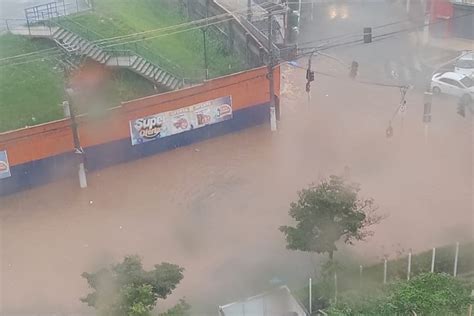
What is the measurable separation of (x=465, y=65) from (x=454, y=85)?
5.93 ft

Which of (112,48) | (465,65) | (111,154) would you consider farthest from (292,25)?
(111,154)

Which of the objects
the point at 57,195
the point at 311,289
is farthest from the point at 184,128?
the point at 311,289

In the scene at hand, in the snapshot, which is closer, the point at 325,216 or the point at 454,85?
the point at 325,216

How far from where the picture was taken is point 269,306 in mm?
15961

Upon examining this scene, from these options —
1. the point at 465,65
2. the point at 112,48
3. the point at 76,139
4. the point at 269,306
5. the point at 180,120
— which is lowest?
the point at 269,306

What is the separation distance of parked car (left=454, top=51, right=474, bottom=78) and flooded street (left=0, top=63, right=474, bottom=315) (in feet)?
5.61

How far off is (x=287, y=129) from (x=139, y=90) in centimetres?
528

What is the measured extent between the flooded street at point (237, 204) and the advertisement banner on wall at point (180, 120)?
722mm

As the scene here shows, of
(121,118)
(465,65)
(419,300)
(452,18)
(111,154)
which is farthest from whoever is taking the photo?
(452,18)

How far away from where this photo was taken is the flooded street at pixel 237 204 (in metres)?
18.0

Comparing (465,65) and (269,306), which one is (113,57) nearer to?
(269,306)

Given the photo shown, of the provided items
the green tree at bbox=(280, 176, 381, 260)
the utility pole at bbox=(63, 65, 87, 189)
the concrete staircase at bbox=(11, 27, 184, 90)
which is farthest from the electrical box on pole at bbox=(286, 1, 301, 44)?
the green tree at bbox=(280, 176, 381, 260)

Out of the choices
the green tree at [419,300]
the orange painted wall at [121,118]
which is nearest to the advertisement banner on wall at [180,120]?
the orange painted wall at [121,118]

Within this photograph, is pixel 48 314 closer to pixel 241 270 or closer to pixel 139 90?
pixel 241 270
